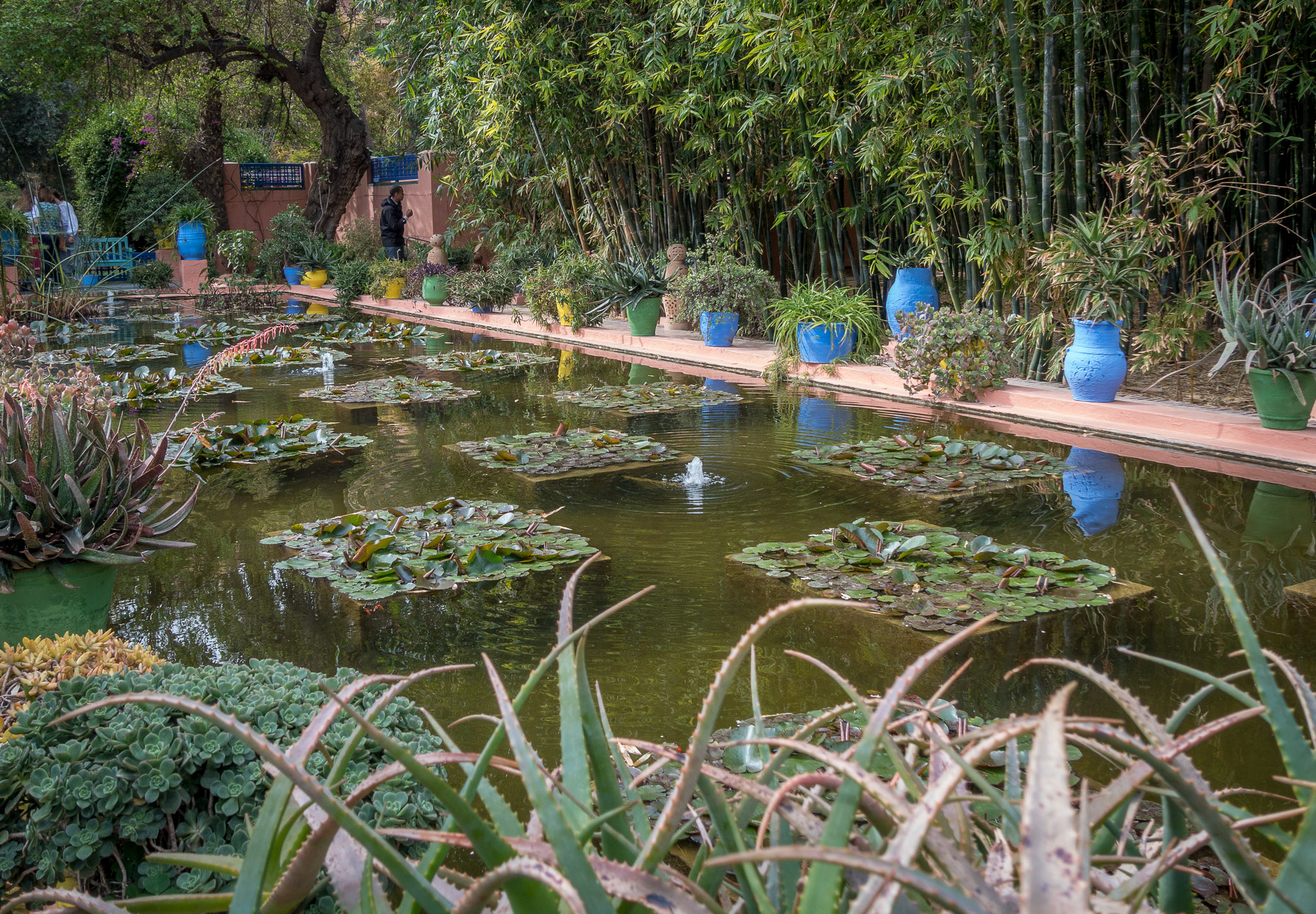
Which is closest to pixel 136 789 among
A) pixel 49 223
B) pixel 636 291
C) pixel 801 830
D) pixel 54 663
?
pixel 54 663

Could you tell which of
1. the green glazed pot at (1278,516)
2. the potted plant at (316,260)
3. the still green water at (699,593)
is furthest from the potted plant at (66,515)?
the potted plant at (316,260)

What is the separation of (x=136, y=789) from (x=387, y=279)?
Answer: 1603 centimetres

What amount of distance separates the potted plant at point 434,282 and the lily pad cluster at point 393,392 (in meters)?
7.24

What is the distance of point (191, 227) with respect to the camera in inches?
838

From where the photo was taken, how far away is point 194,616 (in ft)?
12.4

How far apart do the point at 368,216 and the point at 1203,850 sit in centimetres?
2335

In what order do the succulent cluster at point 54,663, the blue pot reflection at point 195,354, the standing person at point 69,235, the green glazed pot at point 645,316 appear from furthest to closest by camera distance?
the standing person at point 69,235 < the green glazed pot at point 645,316 < the blue pot reflection at point 195,354 < the succulent cluster at point 54,663

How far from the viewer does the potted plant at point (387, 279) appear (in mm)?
17047

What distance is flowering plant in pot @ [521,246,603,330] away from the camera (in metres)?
12.4

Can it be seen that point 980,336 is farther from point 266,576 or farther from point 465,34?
point 465,34

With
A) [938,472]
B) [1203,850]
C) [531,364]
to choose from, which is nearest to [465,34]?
[531,364]

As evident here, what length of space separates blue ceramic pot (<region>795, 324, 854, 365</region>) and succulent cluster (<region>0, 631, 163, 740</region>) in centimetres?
729

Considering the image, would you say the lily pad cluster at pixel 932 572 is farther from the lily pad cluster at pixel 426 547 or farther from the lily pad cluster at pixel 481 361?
the lily pad cluster at pixel 481 361

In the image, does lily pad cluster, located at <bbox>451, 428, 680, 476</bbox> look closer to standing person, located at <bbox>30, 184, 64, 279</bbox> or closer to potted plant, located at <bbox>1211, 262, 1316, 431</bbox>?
potted plant, located at <bbox>1211, 262, 1316, 431</bbox>
